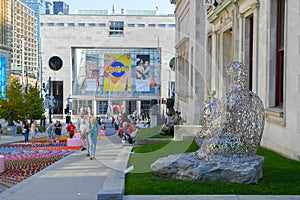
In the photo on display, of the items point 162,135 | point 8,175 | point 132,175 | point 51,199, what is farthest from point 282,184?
point 162,135

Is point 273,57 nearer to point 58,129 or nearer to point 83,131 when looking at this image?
point 83,131

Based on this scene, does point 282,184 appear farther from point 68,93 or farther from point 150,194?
point 68,93

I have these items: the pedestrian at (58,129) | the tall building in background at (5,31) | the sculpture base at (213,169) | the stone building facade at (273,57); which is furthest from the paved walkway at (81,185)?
the tall building in background at (5,31)

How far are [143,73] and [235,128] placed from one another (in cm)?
6721

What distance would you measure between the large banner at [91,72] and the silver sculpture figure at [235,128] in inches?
2455

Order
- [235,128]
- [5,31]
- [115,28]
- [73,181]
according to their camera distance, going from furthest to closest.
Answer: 1. [115,28]
2. [5,31]
3. [73,181]
4. [235,128]

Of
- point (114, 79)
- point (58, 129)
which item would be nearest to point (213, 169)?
point (58, 129)

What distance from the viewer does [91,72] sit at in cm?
7350

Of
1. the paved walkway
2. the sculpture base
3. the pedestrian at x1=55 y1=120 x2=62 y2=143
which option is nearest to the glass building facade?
the pedestrian at x1=55 y1=120 x2=62 y2=143

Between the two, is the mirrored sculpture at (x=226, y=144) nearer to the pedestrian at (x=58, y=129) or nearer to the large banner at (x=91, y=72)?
the pedestrian at (x=58, y=129)

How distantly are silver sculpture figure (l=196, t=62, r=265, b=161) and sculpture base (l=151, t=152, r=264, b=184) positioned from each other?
9.3 inches

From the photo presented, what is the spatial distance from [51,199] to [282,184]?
4.57 meters

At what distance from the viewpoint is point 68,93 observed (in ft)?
242

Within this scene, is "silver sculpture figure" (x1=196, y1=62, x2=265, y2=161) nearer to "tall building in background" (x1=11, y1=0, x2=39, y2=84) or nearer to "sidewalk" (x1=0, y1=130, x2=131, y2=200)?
"sidewalk" (x1=0, y1=130, x2=131, y2=200)
